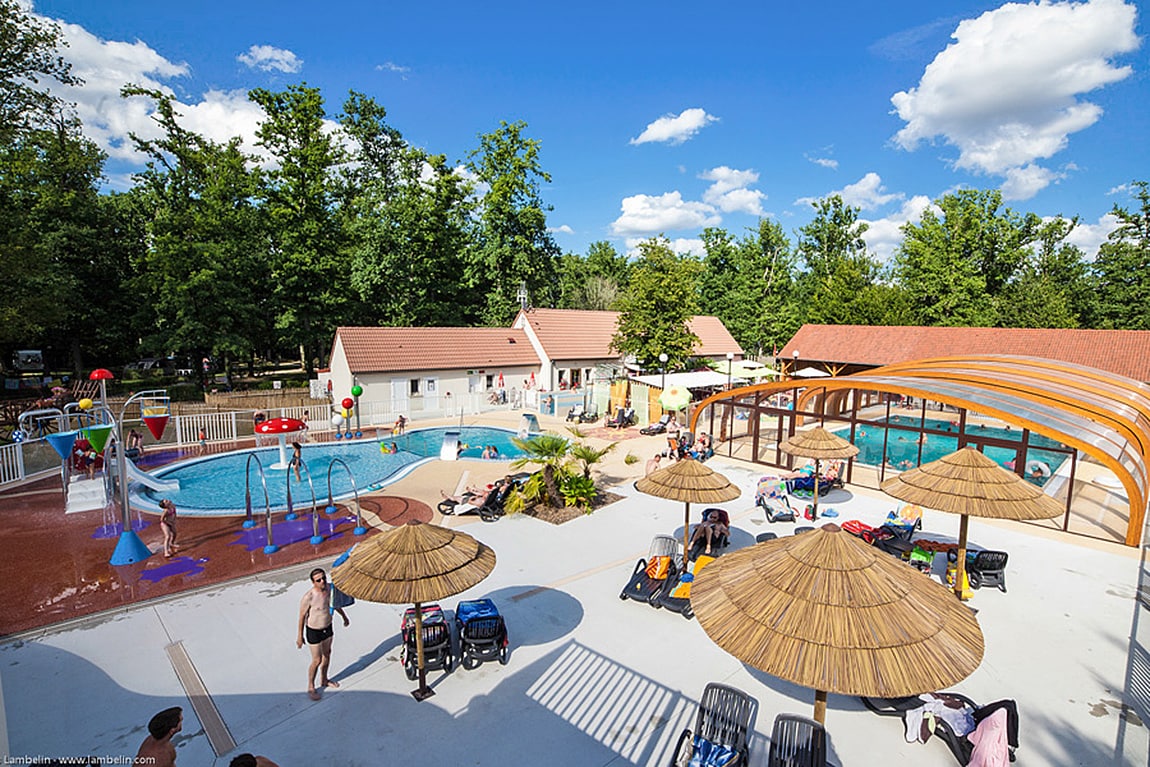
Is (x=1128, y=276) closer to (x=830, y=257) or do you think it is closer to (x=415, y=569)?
(x=830, y=257)

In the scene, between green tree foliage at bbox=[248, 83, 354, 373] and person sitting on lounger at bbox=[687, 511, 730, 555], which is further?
green tree foliage at bbox=[248, 83, 354, 373]

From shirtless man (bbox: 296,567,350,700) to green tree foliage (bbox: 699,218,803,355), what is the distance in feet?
169

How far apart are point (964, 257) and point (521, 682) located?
52.1 m

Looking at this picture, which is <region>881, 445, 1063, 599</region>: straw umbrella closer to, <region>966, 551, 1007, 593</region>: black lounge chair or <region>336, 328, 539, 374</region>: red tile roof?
<region>966, 551, 1007, 593</region>: black lounge chair

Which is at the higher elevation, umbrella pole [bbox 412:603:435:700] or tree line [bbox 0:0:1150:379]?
tree line [bbox 0:0:1150:379]

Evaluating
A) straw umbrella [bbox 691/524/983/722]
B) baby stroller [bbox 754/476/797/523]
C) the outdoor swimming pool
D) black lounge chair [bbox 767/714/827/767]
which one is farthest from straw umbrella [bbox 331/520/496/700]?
the outdoor swimming pool

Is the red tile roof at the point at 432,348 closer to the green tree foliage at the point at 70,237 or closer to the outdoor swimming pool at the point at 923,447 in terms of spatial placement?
the green tree foliage at the point at 70,237

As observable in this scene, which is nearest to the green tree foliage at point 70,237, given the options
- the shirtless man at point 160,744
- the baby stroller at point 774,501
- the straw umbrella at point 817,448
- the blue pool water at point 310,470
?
the blue pool water at point 310,470

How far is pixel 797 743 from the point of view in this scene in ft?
18.5

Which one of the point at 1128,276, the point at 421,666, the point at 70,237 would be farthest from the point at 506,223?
the point at 1128,276

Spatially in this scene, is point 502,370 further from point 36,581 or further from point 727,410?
point 36,581

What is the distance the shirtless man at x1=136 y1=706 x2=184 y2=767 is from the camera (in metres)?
5.05

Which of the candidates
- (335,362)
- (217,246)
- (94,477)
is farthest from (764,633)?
(217,246)

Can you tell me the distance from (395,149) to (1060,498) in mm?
49886
